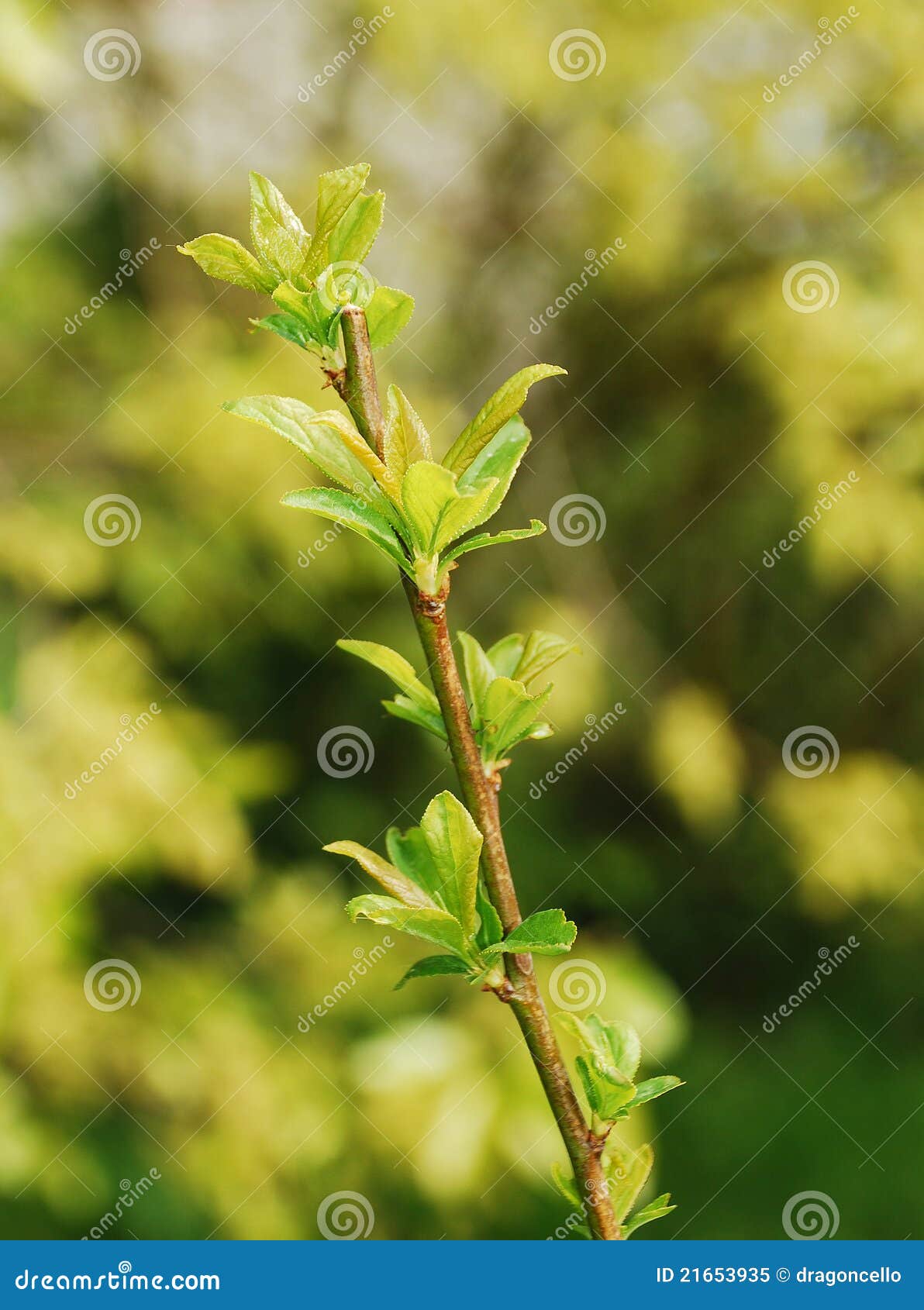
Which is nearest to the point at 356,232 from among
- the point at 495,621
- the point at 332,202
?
the point at 332,202

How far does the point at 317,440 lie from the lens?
155 millimetres

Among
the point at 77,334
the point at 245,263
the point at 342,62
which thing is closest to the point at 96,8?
the point at 342,62

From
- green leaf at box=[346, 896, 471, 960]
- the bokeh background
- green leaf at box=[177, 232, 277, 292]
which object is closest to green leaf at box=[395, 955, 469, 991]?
green leaf at box=[346, 896, 471, 960]

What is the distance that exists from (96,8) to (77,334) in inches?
17.4

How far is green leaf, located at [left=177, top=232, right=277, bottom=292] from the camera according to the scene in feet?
0.50

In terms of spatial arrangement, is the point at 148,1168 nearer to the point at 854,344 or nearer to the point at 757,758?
the point at 757,758

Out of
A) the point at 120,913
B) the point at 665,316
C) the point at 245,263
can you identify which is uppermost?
the point at 665,316

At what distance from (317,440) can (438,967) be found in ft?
0.28

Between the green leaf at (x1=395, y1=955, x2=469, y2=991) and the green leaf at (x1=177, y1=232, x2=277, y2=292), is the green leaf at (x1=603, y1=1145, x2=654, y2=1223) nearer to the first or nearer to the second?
the green leaf at (x1=395, y1=955, x2=469, y2=991)

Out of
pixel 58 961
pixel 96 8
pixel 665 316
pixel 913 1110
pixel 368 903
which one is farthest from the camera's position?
pixel 913 1110

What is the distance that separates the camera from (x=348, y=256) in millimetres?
157

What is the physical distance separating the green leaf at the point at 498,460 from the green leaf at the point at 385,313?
0.02 m

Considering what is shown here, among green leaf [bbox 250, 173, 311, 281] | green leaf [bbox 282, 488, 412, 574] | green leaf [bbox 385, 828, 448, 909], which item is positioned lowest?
green leaf [bbox 385, 828, 448, 909]

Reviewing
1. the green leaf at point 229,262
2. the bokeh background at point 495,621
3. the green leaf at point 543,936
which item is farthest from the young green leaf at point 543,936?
the bokeh background at point 495,621
